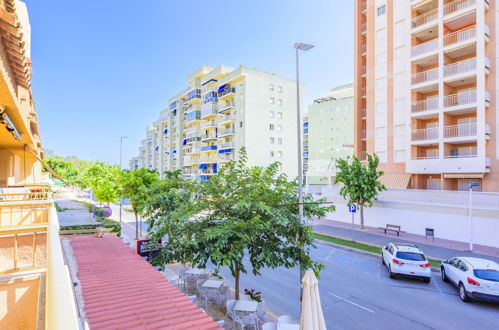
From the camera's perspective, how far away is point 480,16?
23703 millimetres

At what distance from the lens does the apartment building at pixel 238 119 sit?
5000 centimetres

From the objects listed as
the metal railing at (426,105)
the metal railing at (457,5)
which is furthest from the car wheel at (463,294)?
the metal railing at (457,5)

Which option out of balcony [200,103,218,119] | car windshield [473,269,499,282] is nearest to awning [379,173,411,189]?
car windshield [473,269,499,282]

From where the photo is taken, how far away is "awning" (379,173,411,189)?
28.2 metres

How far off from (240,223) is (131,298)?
3492mm

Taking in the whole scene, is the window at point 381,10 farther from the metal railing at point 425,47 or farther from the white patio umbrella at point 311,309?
the white patio umbrella at point 311,309

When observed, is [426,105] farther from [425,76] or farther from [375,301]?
[375,301]

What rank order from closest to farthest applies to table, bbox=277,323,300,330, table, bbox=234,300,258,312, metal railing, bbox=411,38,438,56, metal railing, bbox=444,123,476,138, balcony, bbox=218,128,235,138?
table, bbox=277,323,300,330 < table, bbox=234,300,258,312 < metal railing, bbox=444,123,476,138 < metal railing, bbox=411,38,438,56 < balcony, bbox=218,128,235,138

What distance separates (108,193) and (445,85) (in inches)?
1207

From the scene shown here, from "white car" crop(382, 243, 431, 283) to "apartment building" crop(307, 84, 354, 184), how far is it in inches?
1865

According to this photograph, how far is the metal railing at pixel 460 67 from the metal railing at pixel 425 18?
4705 millimetres

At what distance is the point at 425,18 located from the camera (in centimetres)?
2797

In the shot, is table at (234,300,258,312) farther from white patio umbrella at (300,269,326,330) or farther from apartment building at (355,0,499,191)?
apartment building at (355,0,499,191)

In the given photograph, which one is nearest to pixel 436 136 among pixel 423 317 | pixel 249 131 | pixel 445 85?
pixel 445 85
